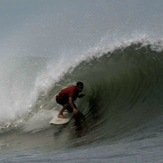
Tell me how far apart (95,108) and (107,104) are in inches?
15.4

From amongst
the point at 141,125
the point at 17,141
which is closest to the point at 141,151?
the point at 141,125

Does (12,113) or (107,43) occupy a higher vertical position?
(107,43)

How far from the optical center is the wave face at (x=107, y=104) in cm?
963

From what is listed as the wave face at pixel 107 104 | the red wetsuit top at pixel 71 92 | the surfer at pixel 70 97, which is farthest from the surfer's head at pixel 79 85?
the wave face at pixel 107 104

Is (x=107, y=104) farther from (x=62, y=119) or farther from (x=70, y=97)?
(x=62, y=119)

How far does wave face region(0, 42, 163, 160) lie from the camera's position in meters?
9.63

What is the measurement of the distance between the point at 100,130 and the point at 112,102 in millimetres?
2456

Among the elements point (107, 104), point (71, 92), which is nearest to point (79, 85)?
point (71, 92)

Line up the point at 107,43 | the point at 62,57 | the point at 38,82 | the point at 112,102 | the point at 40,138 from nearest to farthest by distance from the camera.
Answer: the point at 40,138
the point at 112,102
the point at 38,82
the point at 107,43
the point at 62,57

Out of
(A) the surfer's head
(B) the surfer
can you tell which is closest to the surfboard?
(B) the surfer

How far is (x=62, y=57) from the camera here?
19.6 metres

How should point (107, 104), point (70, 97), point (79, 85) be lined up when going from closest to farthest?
point (79, 85) < point (70, 97) < point (107, 104)

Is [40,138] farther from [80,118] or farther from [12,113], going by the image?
[12,113]

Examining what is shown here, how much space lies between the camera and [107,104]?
487 inches
